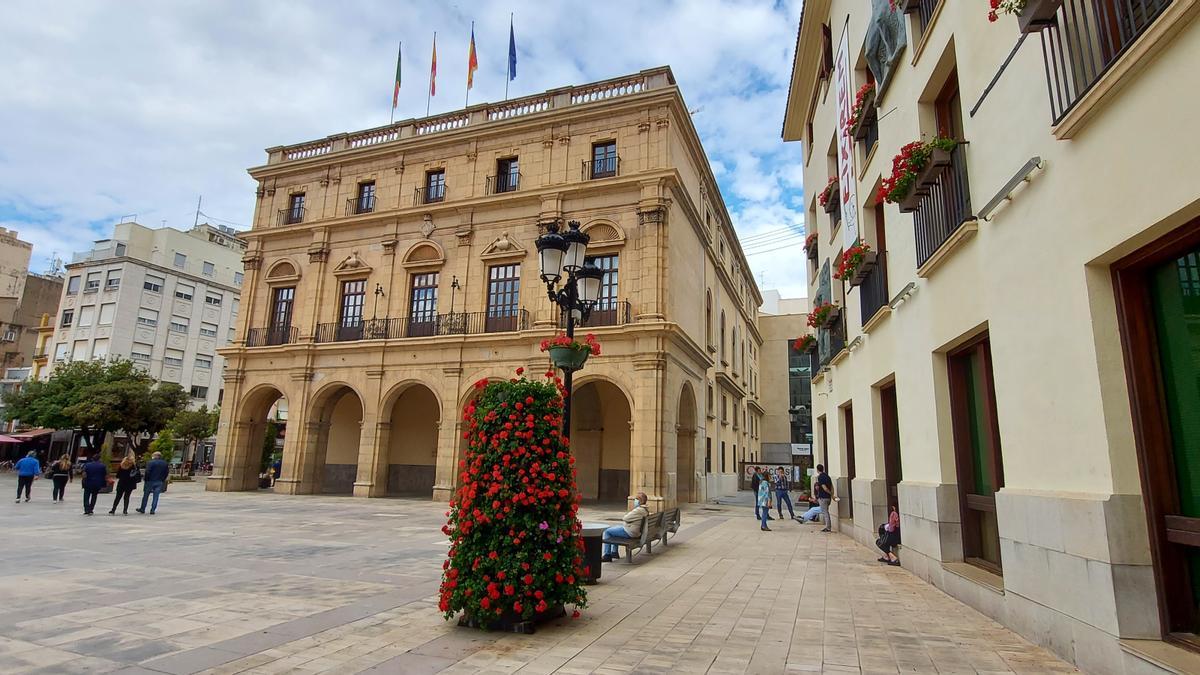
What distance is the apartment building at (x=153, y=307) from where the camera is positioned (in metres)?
44.4

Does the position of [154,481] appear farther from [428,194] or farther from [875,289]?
[875,289]

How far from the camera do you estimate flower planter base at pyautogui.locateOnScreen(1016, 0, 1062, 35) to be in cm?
437

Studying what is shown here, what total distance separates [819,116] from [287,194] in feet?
73.6

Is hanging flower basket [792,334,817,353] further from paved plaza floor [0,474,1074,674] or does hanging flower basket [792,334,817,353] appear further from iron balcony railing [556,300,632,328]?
paved plaza floor [0,474,1074,674]

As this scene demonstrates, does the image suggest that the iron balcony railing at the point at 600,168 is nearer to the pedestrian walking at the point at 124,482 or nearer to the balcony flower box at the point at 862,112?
the balcony flower box at the point at 862,112

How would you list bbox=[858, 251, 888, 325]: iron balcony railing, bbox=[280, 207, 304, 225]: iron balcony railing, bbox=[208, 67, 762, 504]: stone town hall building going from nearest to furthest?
1. bbox=[858, 251, 888, 325]: iron balcony railing
2. bbox=[208, 67, 762, 504]: stone town hall building
3. bbox=[280, 207, 304, 225]: iron balcony railing

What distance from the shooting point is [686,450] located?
75.2ft

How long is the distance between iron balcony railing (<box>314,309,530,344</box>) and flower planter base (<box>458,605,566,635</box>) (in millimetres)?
15909

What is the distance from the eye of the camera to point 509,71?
24.6 metres

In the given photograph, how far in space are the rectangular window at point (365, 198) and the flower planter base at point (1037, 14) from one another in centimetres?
2476

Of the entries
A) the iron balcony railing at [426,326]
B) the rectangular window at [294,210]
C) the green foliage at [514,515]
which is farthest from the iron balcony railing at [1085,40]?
the rectangular window at [294,210]

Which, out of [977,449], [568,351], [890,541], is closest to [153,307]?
[568,351]

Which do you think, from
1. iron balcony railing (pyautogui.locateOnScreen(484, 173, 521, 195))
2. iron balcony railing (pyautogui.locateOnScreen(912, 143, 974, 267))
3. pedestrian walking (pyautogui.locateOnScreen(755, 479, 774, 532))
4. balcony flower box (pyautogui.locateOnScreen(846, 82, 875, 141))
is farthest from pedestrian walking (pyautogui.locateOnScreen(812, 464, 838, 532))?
iron balcony railing (pyautogui.locateOnScreen(484, 173, 521, 195))

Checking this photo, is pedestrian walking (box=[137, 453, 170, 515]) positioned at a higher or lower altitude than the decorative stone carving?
lower
